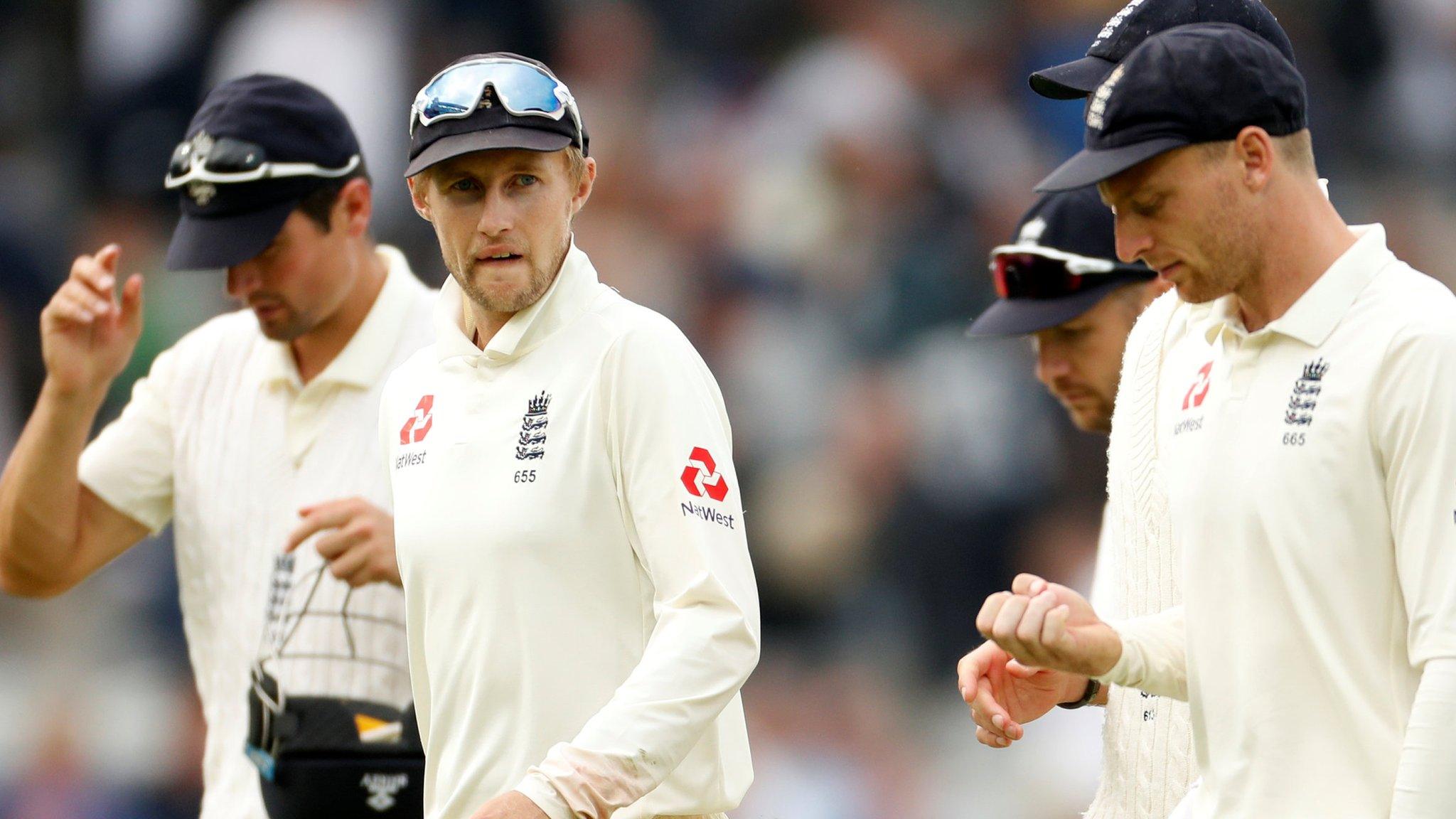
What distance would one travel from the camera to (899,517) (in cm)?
829

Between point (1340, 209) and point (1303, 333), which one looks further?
point (1340, 209)

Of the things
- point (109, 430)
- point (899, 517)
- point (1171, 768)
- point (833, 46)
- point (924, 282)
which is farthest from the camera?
point (833, 46)

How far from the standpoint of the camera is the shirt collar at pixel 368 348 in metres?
4.79

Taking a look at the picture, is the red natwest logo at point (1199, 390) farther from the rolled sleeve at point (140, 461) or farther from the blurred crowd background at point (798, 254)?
the blurred crowd background at point (798, 254)

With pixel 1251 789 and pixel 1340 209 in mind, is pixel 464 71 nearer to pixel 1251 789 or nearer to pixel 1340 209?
pixel 1251 789

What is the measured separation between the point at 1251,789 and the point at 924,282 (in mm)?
6015

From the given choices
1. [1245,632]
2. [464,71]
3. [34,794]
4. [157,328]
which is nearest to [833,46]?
[157,328]

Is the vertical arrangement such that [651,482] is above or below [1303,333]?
below

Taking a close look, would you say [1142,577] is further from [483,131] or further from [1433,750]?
[483,131]

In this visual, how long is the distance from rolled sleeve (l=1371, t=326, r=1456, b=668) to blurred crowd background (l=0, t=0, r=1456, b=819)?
4.67 meters

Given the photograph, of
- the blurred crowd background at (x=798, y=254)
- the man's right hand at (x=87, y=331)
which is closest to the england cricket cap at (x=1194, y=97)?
the man's right hand at (x=87, y=331)

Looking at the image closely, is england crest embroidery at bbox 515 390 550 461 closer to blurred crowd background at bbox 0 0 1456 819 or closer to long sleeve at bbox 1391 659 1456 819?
long sleeve at bbox 1391 659 1456 819

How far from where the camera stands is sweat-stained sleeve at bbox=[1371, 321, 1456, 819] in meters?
2.84

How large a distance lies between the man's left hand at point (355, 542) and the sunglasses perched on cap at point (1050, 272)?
1761mm
